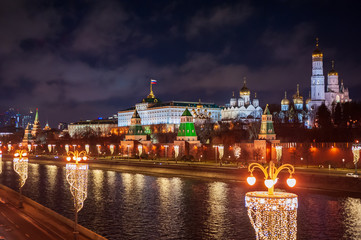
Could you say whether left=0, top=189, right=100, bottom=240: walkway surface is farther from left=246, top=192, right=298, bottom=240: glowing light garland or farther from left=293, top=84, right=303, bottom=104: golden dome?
left=293, top=84, right=303, bottom=104: golden dome

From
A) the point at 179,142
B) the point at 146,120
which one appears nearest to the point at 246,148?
the point at 179,142

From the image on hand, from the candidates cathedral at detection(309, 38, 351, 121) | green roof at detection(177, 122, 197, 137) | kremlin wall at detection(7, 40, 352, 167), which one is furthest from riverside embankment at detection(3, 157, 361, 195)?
cathedral at detection(309, 38, 351, 121)

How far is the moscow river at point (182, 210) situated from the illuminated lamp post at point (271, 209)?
364 inches

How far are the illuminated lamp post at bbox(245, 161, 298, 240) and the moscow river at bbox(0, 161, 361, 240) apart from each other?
9.23 meters

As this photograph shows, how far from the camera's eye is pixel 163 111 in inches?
5005

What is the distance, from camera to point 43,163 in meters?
65.3

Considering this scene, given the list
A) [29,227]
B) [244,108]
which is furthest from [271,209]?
[244,108]

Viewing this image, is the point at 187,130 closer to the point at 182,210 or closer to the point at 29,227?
the point at 182,210

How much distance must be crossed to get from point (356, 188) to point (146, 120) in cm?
11067

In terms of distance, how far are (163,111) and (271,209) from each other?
11816 cm

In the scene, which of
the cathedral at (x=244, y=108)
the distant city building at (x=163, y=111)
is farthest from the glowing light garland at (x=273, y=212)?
the distant city building at (x=163, y=111)

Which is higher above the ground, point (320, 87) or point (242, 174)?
point (320, 87)

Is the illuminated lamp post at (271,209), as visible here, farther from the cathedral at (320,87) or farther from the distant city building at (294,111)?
the distant city building at (294,111)

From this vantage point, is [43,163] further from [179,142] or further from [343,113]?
[343,113]
